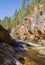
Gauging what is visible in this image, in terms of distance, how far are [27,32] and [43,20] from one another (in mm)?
11293

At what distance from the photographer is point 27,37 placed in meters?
70.9

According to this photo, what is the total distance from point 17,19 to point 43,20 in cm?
7108

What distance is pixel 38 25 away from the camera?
64625 millimetres

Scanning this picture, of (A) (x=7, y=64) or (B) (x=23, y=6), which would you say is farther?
(B) (x=23, y=6)

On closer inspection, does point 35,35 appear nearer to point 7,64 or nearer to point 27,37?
point 27,37

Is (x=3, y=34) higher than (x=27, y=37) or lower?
lower

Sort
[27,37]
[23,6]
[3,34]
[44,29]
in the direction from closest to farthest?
[3,34] < [44,29] < [27,37] < [23,6]

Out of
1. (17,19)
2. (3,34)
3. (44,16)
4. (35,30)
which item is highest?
(17,19)

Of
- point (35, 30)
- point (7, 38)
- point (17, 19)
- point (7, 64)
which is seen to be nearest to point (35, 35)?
point (35, 30)

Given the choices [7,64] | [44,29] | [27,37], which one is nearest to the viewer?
[7,64]

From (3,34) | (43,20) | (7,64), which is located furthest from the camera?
(43,20)

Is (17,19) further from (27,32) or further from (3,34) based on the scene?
(3,34)

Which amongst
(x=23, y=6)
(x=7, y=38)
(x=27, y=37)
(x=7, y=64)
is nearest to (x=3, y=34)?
(x=7, y=38)

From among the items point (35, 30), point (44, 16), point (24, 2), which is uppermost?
point (24, 2)
